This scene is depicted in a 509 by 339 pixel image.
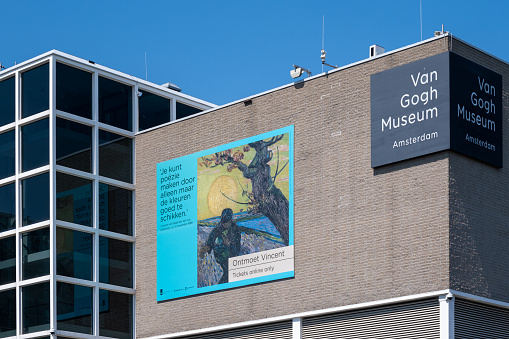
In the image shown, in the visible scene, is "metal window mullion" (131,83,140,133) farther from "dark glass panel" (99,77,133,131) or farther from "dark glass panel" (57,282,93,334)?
"dark glass panel" (57,282,93,334)

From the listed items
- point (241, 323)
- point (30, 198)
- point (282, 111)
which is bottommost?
point (241, 323)

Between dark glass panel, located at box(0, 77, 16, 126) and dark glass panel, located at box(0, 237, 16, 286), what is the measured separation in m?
3.56

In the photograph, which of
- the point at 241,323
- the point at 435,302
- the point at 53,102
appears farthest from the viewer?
the point at 53,102

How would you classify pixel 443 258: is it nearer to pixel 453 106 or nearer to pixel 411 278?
pixel 411 278

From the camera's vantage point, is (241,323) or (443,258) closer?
(443,258)

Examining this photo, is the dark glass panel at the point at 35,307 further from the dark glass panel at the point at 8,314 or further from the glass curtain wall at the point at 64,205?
the dark glass panel at the point at 8,314

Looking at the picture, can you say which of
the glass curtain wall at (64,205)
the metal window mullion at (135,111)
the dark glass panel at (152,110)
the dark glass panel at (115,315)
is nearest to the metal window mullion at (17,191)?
the glass curtain wall at (64,205)

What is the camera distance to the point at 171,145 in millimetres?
29125

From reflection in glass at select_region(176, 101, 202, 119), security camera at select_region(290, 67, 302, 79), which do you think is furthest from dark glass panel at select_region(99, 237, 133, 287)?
security camera at select_region(290, 67, 302, 79)

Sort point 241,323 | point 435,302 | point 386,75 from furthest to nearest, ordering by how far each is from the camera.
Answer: point 241,323 → point 386,75 → point 435,302

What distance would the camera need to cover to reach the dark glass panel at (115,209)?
28.8m

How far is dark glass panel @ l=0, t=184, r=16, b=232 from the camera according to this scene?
28.2 m

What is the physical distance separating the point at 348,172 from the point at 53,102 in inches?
347

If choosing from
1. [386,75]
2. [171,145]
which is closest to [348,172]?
[386,75]
